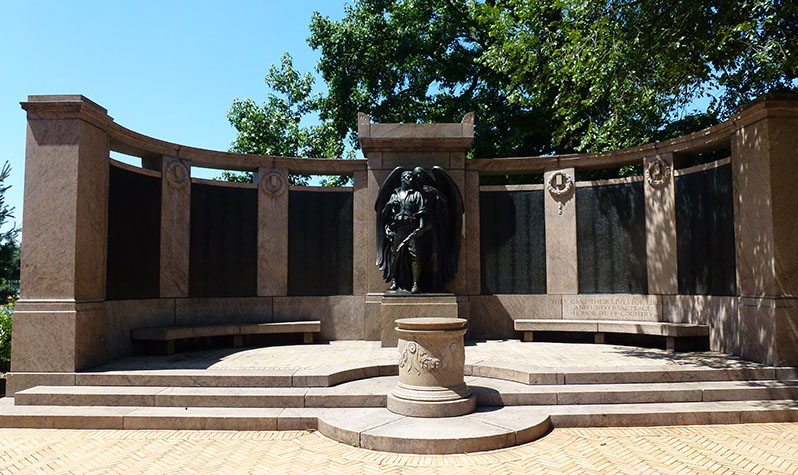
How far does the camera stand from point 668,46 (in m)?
10.4

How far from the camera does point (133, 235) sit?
10.5m

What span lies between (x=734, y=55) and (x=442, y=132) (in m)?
6.13

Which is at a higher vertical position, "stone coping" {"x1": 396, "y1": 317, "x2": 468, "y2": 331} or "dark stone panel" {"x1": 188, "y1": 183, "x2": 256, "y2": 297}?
"dark stone panel" {"x1": 188, "y1": 183, "x2": 256, "y2": 297}

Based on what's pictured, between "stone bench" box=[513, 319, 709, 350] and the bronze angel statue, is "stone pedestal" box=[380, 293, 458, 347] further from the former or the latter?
"stone bench" box=[513, 319, 709, 350]

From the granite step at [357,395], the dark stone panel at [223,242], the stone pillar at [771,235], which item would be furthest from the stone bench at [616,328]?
the dark stone panel at [223,242]

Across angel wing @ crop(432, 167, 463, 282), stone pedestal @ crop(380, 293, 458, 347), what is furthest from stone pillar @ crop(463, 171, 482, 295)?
stone pedestal @ crop(380, 293, 458, 347)

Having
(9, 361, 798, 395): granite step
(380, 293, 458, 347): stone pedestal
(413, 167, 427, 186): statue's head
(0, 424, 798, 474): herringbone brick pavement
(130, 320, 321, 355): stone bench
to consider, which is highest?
(413, 167, 427, 186): statue's head

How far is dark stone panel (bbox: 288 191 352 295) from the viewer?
1279 centimetres

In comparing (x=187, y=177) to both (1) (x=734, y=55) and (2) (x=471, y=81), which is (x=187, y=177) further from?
(2) (x=471, y=81)

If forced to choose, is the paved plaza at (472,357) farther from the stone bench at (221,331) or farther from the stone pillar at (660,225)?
the stone pillar at (660,225)

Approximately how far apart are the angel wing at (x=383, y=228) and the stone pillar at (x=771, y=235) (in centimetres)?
686

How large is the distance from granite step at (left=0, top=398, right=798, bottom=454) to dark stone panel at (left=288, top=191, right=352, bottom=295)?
218 inches

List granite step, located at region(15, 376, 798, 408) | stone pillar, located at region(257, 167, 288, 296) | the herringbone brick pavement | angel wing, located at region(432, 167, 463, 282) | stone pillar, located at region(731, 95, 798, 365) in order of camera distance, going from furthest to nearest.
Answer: stone pillar, located at region(257, 167, 288, 296) → angel wing, located at region(432, 167, 463, 282) → stone pillar, located at region(731, 95, 798, 365) → granite step, located at region(15, 376, 798, 408) → the herringbone brick pavement

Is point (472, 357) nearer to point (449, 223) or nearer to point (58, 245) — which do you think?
point (449, 223)
